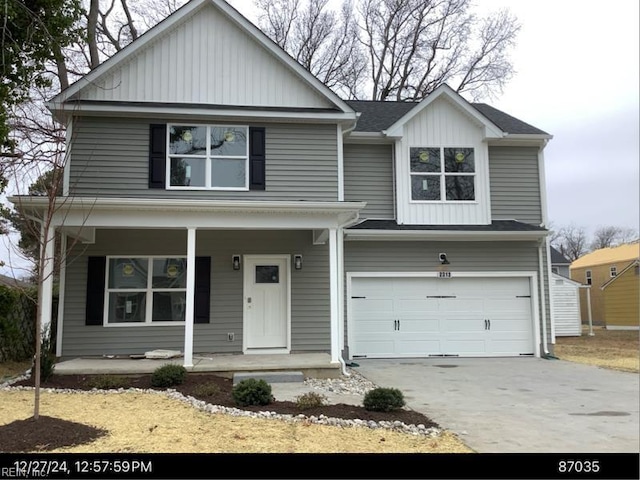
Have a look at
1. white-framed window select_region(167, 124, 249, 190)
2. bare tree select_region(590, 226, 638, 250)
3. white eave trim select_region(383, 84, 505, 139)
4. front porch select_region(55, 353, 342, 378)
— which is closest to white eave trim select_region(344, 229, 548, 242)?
white eave trim select_region(383, 84, 505, 139)

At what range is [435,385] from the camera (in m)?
8.63

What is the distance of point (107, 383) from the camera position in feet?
26.5

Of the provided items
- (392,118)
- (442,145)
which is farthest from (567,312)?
(392,118)

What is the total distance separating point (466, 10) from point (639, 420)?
75.1ft

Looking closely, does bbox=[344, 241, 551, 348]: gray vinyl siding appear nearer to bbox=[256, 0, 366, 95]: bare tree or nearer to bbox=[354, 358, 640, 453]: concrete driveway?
bbox=[354, 358, 640, 453]: concrete driveway

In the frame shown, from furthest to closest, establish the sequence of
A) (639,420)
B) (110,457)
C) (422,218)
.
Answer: (422,218), (639,420), (110,457)

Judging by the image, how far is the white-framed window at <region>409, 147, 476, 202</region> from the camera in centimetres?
1269

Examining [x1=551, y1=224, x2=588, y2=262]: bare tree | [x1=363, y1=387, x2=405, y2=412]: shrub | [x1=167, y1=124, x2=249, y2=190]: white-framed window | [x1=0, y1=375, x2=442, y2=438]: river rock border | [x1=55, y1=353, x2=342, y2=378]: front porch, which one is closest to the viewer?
[x1=0, y1=375, x2=442, y2=438]: river rock border

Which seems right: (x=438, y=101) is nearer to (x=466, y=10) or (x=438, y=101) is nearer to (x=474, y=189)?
(x=474, y=189)

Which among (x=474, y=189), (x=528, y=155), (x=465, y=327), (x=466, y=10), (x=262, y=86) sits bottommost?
(x=465, y=327)

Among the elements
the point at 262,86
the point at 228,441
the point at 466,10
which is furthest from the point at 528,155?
the point at 466,10

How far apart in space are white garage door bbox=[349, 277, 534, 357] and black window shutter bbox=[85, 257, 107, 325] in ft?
18.6

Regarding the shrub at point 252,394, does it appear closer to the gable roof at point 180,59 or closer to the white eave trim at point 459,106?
the gable roof at point 180,59

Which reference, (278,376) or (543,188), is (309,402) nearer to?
(278,376)
